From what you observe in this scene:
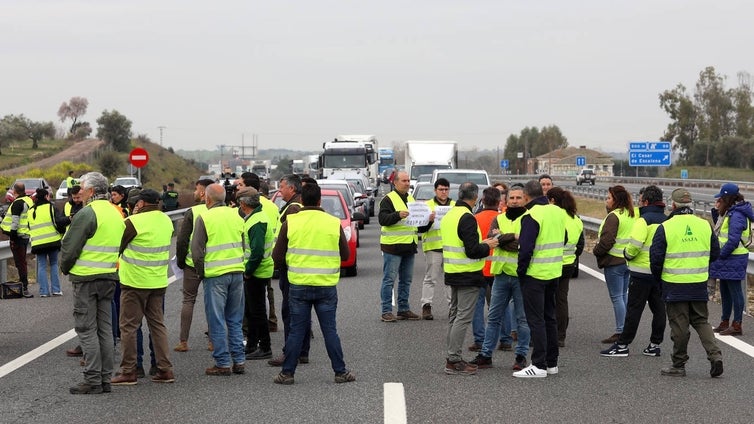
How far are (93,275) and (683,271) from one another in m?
5.24

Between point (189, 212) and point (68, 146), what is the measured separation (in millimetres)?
106749

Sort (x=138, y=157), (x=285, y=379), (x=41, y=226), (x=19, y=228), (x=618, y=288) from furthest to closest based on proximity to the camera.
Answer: (x=138, y=157) < (x=19, y=228) < (x=41, y=226) < (x=618, y=288) < (x=285, y=379)

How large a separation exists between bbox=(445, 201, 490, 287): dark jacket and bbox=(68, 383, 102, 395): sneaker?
325cm

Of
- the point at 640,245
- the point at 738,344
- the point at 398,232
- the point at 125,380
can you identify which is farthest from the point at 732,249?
the point at 125,380

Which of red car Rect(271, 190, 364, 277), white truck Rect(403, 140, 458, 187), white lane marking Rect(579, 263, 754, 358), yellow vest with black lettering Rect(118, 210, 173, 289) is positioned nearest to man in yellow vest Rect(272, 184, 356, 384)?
yellow vest with black lettering Rect(118, 210, 173, 289)

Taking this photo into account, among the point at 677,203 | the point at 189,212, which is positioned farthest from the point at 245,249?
the point at 677,203

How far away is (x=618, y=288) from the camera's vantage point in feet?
38.6

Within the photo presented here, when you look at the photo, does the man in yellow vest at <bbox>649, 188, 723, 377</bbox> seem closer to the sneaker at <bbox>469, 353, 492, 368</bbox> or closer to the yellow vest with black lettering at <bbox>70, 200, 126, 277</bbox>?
the sneaker at <bbox>469, 353, 492, 368</bbox>

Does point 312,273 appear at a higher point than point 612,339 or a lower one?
higher

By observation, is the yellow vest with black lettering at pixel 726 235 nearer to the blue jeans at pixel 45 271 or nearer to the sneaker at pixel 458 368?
the sneaker at pixel 458 368

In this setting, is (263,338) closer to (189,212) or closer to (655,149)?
(189,212)

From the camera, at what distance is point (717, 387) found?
914cm

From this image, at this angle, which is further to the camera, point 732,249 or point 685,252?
point 732,249

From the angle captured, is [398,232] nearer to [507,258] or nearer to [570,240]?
[570,240]
